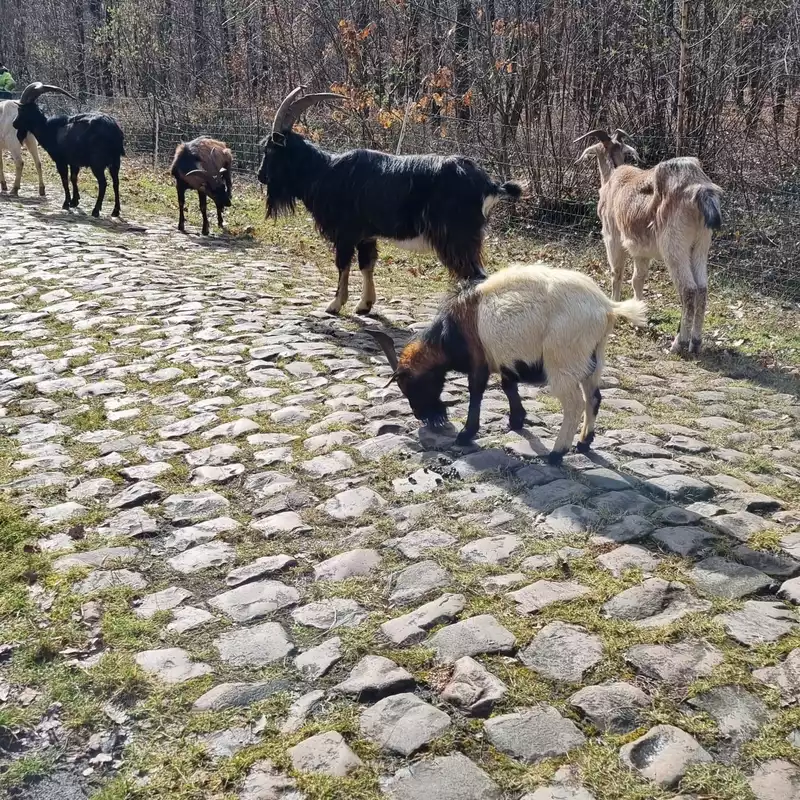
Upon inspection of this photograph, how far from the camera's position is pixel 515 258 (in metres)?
12.4

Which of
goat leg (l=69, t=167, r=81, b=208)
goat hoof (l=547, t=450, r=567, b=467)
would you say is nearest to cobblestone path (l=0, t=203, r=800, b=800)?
goat hoof (l=547, t=450, r=567, b=467)

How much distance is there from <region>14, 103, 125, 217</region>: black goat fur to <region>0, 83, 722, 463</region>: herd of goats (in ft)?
19.4

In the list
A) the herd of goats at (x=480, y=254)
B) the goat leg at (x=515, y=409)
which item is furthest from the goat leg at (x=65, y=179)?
the goat leg at (x=515, y=409)

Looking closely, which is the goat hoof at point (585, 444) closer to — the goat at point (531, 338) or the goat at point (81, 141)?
the goat at point (531, 338)

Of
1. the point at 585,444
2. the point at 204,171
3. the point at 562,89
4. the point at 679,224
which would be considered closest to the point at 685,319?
the point at 679,224

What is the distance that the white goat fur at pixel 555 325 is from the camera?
15.7 feet

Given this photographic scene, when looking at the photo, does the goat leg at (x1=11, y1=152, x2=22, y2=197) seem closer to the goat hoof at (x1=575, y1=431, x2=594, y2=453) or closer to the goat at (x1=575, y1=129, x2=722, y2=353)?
the goat at (x1=575, y1=129, x2=722, y2=353)

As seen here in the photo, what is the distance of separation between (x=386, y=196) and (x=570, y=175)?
221 inches

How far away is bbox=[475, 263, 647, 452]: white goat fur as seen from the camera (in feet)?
15.7

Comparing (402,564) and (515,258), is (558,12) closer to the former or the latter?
(515,258)

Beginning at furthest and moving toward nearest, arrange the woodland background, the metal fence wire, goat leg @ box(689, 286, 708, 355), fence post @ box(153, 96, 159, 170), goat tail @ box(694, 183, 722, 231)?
fence post @ box(153, 96, 159, 170) < the woodland background < the metal fence wire < goat leg @ box(689, 286, 708, 355) < goat tail @ box(694, 183, 722, 231)

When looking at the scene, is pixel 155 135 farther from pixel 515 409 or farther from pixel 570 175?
Result: pixel 515 409

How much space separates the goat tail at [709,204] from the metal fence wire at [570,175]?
3.10 metres

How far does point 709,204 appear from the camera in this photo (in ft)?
24.8
